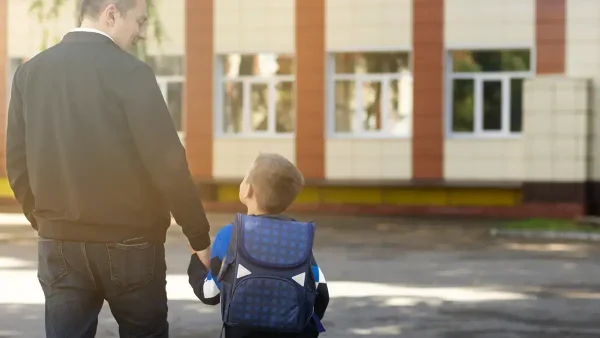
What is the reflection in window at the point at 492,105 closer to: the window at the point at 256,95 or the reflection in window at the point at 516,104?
the reflection in window at the point at 516,104

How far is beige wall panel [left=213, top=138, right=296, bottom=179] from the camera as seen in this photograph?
29.3 metres

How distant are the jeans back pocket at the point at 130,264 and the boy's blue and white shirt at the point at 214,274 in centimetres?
30

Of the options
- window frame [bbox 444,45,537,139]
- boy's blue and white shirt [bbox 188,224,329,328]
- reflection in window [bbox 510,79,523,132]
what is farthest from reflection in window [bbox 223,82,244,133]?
boy's blue and white shirt [bbox 188,224,329,328]

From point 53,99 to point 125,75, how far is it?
0.92ft

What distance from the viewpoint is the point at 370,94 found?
1146 inches

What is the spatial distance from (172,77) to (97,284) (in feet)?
85.7

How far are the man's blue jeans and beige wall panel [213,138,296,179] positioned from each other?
24.8 metres

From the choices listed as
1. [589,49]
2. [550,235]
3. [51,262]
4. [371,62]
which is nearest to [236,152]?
[371,62]

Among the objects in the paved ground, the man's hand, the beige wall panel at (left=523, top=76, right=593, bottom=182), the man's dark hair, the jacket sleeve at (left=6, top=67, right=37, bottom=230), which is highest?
the man's dark hair

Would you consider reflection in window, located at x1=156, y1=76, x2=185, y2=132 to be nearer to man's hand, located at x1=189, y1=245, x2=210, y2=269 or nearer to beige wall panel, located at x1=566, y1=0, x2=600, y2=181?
beige wall panel, located at x1=566, y1=0, x2=600, y2=181

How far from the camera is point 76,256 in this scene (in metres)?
4.30

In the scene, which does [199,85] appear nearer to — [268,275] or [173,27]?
[173,27]

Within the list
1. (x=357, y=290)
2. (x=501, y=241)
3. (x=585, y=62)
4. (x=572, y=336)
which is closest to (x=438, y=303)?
(x=357, y=290)

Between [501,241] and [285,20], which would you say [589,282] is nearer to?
[501,241]
